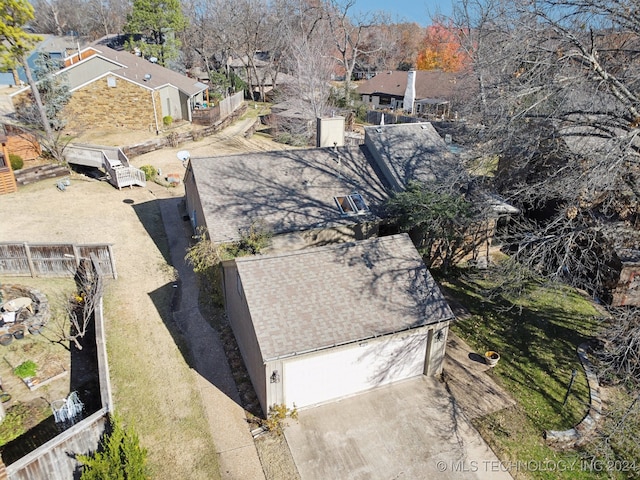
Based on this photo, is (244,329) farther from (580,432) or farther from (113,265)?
(580,432)

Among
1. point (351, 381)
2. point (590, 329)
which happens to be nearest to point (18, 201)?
point (351, 381)

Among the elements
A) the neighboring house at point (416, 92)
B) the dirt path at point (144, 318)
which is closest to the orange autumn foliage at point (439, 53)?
the neighboring house at point (416, 92)

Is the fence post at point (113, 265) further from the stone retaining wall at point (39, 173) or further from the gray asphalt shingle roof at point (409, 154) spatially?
the stone retaining wall at point (39, 173)

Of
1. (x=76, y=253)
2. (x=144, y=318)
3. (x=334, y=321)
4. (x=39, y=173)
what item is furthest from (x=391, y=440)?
(x=39, y=173)

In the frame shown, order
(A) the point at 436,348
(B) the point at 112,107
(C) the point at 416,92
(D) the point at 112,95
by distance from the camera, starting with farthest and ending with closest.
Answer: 1. (C) the point at 416,92
2. (B) the point at 112,107
3. (D) the point at 112,95
4. (A) the point at 436,348

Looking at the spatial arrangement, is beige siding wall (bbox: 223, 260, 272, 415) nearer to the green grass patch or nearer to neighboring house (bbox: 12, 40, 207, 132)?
the green grass patch

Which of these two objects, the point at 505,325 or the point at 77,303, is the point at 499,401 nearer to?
the point at 505,325
